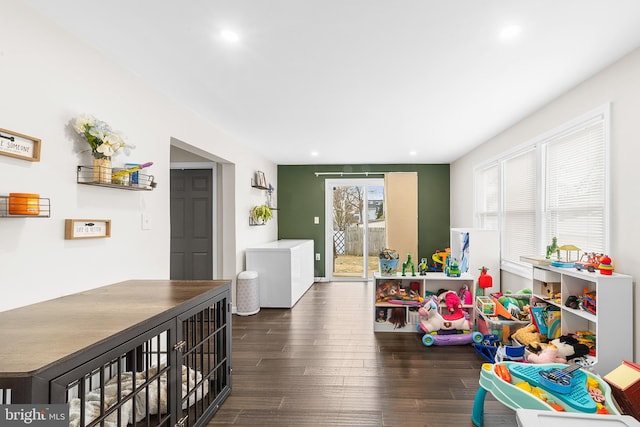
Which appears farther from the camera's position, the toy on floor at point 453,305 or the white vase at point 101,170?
the toy on floor at point 453,305

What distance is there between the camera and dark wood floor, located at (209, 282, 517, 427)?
2.32m

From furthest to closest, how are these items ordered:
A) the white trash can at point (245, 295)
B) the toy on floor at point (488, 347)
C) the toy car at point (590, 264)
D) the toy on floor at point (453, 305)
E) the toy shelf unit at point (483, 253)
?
1. the white trash can at point (245, 295)
2. the toy shelf unit at point (483, 253)
3. the toy on floor at point (453, 305)
4. the toy on floor at point (488, 347)
5. the toy car at point (590, 264)

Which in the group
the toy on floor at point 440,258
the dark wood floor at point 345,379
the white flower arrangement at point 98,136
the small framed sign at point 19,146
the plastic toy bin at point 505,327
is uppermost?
the white flower arrangement at point 98,136

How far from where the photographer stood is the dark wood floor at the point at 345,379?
91.4 inches

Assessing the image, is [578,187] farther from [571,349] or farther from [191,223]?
[191,223]

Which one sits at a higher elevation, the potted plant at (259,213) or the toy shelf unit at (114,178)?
the toy shelf unit at (114,178)

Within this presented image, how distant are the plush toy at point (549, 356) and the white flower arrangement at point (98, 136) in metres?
3.17

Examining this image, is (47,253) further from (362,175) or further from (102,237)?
(362,175)

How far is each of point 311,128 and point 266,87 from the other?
1.44m

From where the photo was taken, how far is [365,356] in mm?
3326

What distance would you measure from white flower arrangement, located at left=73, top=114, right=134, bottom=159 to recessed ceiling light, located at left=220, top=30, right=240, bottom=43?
2.86 ft

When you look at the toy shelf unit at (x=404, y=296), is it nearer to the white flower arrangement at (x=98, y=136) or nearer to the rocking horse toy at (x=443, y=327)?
the rocking horse toy at (x=443, y=327)

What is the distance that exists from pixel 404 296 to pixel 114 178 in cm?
305

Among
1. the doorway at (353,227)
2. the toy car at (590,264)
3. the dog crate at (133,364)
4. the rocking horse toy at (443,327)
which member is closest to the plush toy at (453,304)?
the rocking horse toy at (443,327)
